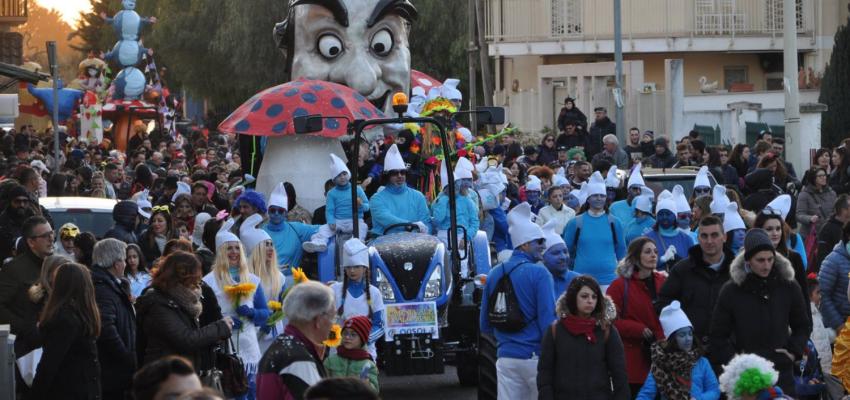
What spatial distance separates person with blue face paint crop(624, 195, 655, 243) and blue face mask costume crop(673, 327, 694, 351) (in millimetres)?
5268

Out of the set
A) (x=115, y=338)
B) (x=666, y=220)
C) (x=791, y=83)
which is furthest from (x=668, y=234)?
(x=791, y=83)

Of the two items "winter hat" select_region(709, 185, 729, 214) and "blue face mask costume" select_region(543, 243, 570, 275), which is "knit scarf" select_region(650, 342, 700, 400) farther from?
"winter hat" select_region(709, 185, 729, 214)

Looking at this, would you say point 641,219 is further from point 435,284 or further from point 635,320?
point 635,320

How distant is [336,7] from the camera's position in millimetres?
20828

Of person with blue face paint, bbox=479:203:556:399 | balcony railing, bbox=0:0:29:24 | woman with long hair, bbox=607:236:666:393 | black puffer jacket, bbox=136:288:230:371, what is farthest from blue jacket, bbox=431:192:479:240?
balcony railing, bbox=0:0:29:24

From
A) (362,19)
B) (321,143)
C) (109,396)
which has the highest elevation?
(362,19)

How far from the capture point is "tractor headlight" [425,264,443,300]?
42.0ft

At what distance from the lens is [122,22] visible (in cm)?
5109

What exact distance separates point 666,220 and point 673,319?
12.6ft

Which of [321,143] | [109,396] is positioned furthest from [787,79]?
[109,396]

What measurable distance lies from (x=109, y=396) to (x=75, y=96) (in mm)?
44768

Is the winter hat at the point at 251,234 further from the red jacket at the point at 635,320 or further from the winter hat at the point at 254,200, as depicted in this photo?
the red jacket at the point at 635,320

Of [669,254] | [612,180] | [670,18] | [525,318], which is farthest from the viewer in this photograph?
[670,18]

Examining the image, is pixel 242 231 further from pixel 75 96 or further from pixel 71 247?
pixel 75 96
